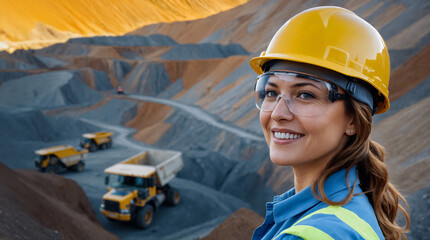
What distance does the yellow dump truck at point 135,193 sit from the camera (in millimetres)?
11344

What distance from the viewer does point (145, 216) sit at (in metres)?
11.8

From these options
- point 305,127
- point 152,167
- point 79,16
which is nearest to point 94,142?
point 152,167

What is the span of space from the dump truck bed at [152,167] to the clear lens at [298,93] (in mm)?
10487

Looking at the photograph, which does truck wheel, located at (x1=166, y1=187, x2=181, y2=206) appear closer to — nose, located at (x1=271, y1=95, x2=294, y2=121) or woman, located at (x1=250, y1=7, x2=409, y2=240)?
woman, located at (x1=250, y1=7, x2=409, y2=240)

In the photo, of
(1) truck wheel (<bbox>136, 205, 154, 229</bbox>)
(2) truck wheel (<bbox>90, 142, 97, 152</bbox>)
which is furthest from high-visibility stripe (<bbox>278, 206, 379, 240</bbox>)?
(2) truck wheel (<bbox>90, 142, 97, 152</bbox>)

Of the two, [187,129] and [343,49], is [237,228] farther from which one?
[187,129]

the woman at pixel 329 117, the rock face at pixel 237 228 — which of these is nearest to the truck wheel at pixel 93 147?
the rock face at pixel 237 228

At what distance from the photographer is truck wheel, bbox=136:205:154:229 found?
11.6 metres

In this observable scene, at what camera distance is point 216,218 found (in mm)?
13078

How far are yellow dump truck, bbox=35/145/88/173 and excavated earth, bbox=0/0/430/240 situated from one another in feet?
2.43

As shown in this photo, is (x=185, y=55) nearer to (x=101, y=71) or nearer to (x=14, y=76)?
(x=101, y=71)

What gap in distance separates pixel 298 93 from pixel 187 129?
915 inches

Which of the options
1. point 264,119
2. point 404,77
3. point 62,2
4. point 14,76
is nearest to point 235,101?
point 404,77

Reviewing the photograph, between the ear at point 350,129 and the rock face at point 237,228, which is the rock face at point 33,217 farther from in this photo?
the ear at point 350,129
